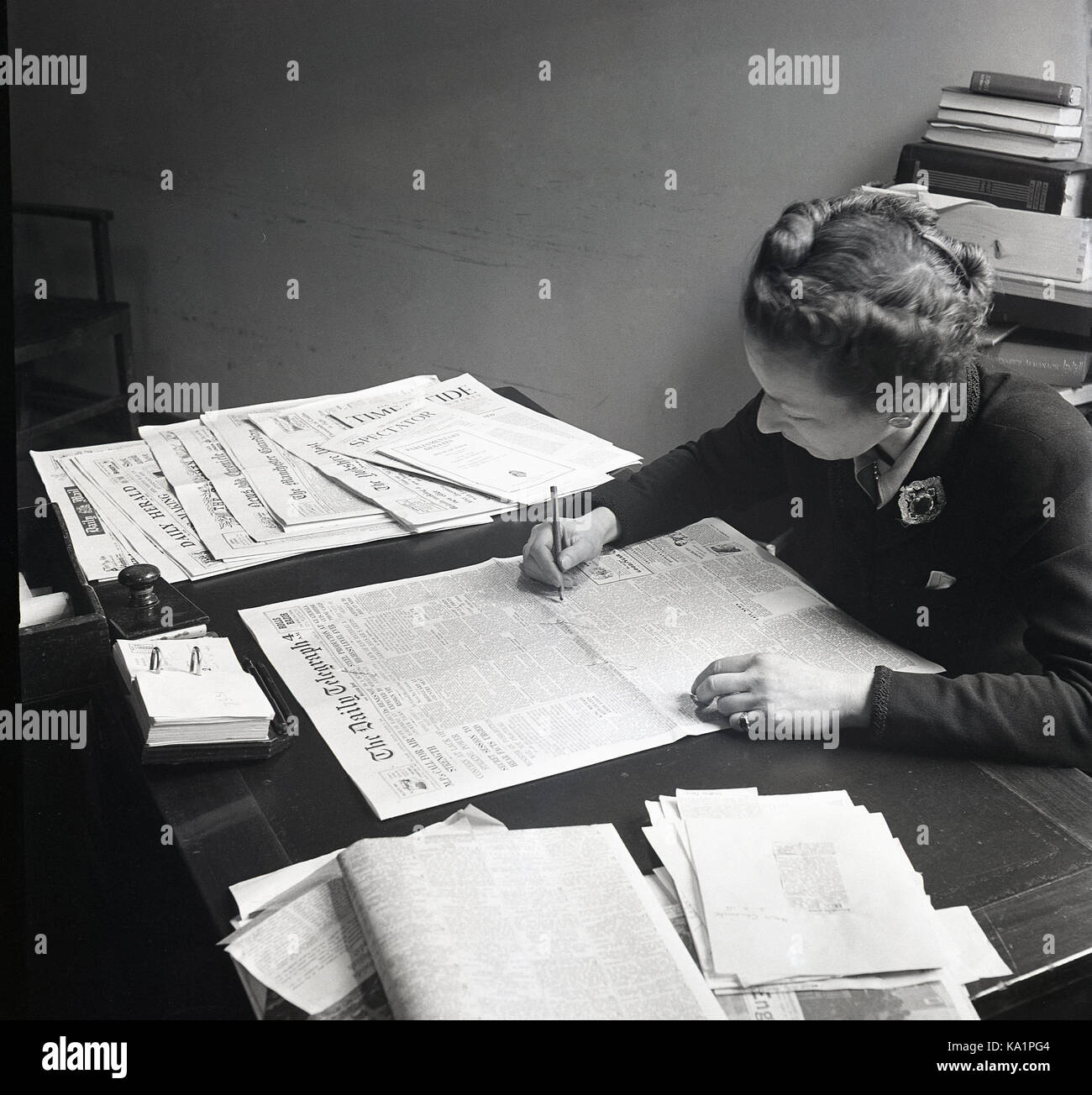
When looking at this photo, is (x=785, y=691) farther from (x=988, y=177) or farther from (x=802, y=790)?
(x=988, y=177)

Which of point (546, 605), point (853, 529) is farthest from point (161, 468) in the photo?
point (853, 529)

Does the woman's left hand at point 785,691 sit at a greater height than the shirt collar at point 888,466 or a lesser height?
lesser

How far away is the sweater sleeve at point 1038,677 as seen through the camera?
107 cm

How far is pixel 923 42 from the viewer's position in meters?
2.71

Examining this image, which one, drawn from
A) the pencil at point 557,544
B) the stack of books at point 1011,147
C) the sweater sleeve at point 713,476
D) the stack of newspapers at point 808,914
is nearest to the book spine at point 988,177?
the stack of books at point 1011,147

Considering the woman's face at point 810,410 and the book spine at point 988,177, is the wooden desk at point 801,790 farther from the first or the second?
the book spine at point 988,177

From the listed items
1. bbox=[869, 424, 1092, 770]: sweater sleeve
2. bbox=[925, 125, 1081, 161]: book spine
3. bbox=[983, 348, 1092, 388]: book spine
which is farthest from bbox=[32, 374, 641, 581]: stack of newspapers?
bbox=[925, 125, 1081, 161]: book spine

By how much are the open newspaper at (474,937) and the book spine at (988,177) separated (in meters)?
1.84

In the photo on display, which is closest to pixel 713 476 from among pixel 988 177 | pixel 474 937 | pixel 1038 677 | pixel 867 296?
pixel 867 296

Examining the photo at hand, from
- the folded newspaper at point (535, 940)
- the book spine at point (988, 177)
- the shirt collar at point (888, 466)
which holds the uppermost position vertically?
the book spine at point (988, 177)

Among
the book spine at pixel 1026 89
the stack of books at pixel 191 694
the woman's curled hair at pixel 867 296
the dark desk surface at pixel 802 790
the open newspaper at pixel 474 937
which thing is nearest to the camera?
the open newspaper at pixel 474 937

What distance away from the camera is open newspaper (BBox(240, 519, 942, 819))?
3.47 feet

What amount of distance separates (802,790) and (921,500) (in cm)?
45

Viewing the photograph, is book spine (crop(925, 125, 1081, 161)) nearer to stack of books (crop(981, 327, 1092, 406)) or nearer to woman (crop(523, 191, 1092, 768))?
stack of books (crop(981, 327, 1092, 406))
